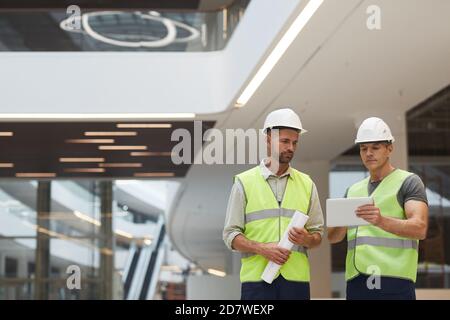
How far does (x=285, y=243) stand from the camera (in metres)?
3.79

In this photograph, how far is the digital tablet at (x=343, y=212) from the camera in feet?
12.6

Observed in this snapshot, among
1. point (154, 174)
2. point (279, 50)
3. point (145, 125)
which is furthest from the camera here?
point (154, 174)

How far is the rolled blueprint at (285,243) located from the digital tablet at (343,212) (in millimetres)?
159

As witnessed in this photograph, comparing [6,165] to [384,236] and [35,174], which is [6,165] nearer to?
[35,174]

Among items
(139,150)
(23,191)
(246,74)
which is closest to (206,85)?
(246,74)

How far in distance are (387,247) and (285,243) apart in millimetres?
512

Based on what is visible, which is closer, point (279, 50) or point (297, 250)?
point (297, 250)

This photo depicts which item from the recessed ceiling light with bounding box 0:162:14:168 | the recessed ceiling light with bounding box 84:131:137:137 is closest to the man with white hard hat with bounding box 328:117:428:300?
the recessed ceiling light with bounding box 84:131:137:137

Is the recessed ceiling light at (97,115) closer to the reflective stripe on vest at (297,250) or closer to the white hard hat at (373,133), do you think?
the white hard hat at (373,133)

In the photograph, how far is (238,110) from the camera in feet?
38.3

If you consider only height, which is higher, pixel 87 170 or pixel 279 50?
pixel 279 50

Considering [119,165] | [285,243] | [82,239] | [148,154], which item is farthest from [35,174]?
[285,243]

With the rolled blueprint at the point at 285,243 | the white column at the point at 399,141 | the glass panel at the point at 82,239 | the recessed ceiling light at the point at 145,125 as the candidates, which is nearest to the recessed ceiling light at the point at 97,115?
the recessed ceiling light at the point at 145,125
